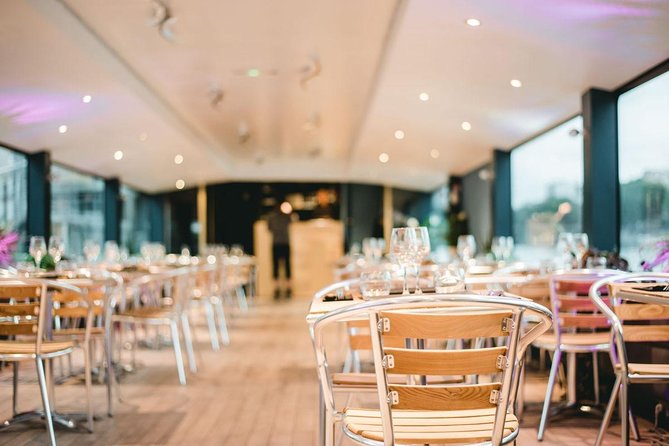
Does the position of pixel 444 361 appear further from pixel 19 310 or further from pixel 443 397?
pixel 19 310

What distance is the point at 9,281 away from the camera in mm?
3328

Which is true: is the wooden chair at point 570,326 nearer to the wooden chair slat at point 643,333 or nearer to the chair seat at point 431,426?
the wooden chair slat at point 643,333

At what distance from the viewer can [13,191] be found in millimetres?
8430

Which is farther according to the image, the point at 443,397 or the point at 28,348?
the point at 28,348

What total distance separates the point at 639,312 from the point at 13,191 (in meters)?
7.53

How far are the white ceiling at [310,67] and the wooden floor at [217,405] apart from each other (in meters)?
2.64

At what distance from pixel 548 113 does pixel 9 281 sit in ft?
20.7

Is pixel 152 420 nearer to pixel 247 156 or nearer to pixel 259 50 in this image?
pixel 259 50

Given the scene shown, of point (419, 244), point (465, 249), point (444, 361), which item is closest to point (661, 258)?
point (465, 249)

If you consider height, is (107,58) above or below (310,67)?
below

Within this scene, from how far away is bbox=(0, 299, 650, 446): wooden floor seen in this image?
3.86 metres

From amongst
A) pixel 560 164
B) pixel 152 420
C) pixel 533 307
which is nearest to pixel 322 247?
pixel 560 164

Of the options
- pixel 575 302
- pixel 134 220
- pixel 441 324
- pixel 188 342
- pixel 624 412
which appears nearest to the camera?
pixel 441 324

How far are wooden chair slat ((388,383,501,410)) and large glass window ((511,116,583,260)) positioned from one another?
6.19 m
